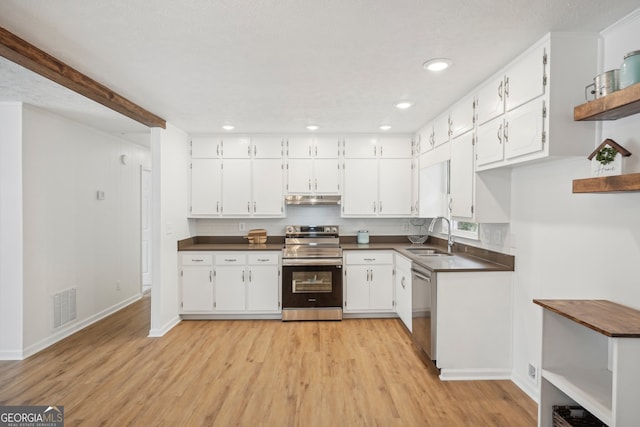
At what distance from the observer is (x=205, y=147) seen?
4547 mm

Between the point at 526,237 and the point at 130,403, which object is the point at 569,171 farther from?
the point at 130,403

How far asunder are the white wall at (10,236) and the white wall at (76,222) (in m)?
0.06

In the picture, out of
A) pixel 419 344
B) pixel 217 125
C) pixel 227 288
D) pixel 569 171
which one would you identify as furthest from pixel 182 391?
pixel 569 171

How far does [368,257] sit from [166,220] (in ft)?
8.26

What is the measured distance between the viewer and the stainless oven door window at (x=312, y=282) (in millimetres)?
4203

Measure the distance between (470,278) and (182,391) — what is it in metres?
2.50

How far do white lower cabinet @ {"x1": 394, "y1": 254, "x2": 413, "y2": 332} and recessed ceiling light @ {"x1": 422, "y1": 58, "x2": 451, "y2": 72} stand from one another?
6.40 feet

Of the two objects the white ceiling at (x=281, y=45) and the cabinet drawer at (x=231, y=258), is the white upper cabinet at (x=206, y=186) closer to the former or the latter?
the cabinet drawer at (x=231, y=258)

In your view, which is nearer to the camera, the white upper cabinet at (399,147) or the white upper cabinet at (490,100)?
the white upper cabinet at (490,100)

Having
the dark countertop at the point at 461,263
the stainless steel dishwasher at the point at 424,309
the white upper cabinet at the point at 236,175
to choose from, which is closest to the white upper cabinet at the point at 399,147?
the dark countertop at the point at 461,263
